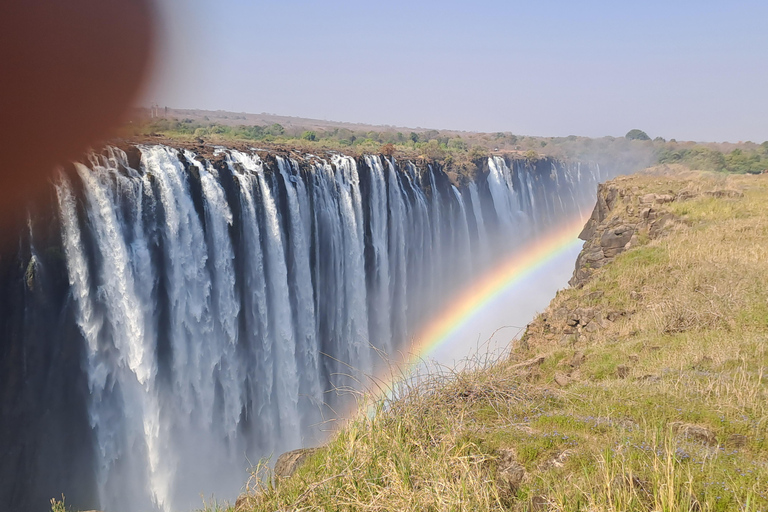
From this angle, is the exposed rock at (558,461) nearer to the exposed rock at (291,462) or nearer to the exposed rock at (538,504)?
the exposed rock at (538,504)

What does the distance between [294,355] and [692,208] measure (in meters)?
16.6

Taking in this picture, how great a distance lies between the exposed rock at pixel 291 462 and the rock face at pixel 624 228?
10.6m

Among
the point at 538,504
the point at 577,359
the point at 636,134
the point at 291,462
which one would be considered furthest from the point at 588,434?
the point at 636,134

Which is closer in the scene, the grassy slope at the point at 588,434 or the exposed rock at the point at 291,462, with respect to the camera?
the grassy slope at the point at 588,434

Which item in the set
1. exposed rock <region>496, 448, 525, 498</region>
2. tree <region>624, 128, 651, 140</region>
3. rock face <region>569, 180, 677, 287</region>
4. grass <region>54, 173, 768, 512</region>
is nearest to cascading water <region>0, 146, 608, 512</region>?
grass <region>54, 173, 768, 512</region>

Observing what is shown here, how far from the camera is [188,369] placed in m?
20.4

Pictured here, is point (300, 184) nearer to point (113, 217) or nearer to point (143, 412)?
point (113, 217)

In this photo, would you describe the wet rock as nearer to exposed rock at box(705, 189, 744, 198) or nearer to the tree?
exposed rock at box(705, 189, 744, 198)

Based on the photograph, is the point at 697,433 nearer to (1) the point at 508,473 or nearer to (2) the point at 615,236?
(1) the point at 508,473

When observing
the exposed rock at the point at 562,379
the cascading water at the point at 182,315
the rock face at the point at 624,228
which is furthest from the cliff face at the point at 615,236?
the cascading water at the point at 182,315

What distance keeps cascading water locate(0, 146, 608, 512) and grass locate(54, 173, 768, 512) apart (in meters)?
6.79

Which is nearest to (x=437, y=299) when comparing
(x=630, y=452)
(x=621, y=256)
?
(x=621, y=256)

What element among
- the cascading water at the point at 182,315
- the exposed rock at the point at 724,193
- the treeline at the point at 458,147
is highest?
the treeline at the point at 458,147

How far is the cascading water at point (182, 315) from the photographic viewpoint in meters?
15.9
